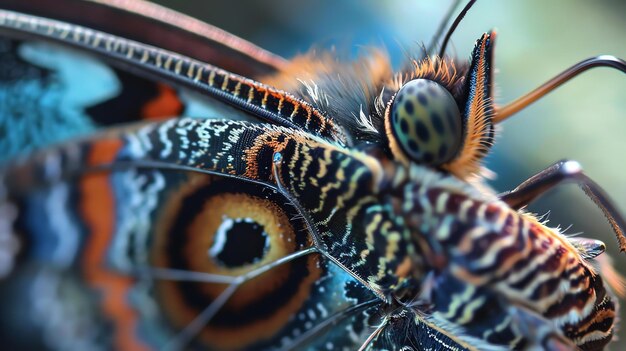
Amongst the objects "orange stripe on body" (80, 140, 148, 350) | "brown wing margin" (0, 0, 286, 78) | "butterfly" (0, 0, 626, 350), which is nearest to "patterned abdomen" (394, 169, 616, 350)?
"butterfly" (0, 0, 626, 350)

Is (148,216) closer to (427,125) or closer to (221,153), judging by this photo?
(221,153)

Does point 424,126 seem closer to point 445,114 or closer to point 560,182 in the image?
point 445,114

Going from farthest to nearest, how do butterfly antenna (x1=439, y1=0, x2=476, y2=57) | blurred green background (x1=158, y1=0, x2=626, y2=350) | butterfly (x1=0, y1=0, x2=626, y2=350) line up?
blurred green background (x1=158, y1=0, x2=626, y2=350)
butterfly antenna (x1=439, y1=0, x2=476, y2=57)
butterfly (x1=0, y1=0, x2=626, y2=350)

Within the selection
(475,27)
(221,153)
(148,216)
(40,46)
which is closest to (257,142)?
(221,153)

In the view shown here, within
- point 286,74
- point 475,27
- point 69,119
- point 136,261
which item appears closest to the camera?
point 136,261

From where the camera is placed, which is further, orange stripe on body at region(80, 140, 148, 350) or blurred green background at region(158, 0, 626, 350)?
blurred green background at region(158, 0, 626, 350)

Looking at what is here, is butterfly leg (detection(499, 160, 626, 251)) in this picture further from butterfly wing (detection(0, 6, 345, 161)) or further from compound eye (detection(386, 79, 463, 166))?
butterfly wing (detection(0, 6, 345, 161))
